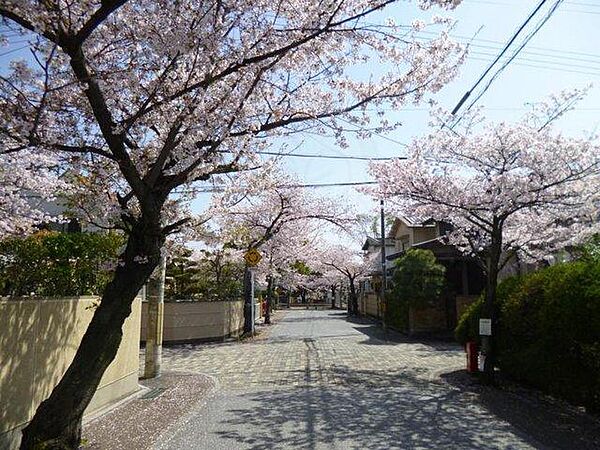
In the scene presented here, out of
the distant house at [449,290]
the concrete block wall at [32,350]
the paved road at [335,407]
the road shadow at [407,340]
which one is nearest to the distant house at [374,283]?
the distant house at [449,290]

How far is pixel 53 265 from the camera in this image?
7.00 metres

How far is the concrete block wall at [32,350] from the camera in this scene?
17.3 ft

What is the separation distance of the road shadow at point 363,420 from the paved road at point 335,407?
0.01 metres

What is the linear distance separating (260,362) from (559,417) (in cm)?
784

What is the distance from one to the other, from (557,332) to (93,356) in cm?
678

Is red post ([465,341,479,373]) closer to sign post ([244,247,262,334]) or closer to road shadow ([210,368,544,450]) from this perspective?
road shadow ([210,368,544,450])

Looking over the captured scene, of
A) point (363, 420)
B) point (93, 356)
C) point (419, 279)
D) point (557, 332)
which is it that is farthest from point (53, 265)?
point (419, 279)

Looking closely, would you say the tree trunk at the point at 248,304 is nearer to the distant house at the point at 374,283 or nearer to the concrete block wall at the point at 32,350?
the distant house at the point at 374,283

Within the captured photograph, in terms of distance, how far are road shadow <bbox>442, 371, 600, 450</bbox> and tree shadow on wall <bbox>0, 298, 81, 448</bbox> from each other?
629 cm

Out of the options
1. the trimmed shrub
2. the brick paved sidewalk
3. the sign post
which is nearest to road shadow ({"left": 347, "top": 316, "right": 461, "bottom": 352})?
the trimmed shrub

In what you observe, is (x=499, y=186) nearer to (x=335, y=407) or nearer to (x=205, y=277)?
(x=335, y=407)

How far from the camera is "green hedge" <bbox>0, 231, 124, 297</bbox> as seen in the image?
6.76 m

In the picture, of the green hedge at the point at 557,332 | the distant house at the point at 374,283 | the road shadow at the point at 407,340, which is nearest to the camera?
the green hedge at the point at 557,332

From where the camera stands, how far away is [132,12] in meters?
5.64
